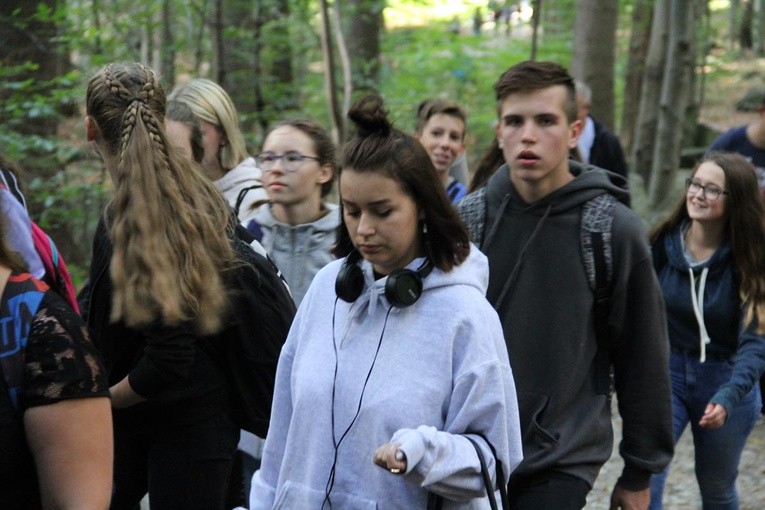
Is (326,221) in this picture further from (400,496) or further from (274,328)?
(400,496)

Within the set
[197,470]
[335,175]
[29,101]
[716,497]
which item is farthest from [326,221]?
[29,101]

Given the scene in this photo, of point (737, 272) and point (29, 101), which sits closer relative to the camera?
point (737, 272)

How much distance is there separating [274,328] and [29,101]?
6.19 meters

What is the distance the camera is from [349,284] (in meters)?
3.06

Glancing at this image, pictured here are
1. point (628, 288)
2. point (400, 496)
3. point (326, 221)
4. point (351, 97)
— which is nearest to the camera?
point (400, 496)

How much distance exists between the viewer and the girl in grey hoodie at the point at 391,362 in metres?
2.85

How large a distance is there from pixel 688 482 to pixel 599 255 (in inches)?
182

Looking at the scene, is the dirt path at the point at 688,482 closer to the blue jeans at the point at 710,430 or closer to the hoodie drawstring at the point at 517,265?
the blue jeans at the point at 710,430

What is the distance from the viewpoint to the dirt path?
7.43m

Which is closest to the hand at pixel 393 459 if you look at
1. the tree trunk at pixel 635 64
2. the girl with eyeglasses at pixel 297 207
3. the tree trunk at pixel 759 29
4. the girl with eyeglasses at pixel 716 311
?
the girl with eyeglasses at pixel 297 207

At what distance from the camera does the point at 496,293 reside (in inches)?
153

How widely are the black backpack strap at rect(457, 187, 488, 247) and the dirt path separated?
12.9ft

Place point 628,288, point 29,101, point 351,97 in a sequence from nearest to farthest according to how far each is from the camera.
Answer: point 628,288 < point 29,101 < point 351,97

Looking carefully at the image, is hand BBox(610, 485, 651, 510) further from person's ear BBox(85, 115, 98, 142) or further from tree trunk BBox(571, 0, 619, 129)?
tree trunk BBox(571, 0, 619, 129)
